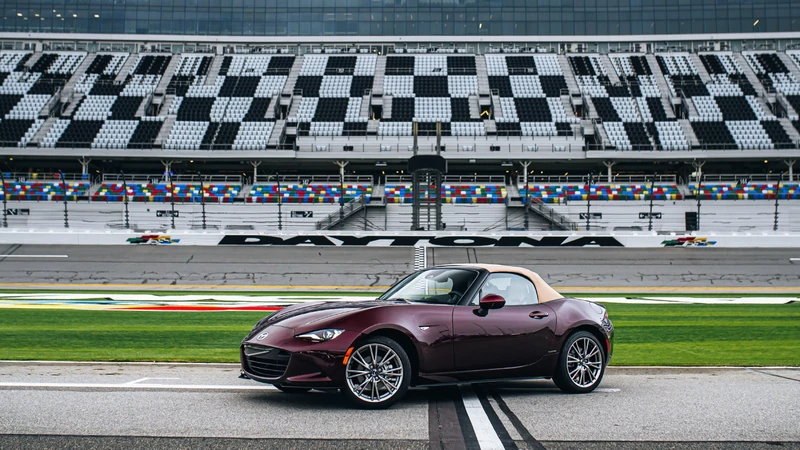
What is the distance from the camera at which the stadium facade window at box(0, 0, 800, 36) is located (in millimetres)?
61750

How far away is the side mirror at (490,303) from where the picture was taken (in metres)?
5.93

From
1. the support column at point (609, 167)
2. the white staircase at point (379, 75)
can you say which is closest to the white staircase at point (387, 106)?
the white staircase at point (379, 75)

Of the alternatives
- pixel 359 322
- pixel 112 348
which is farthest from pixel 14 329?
pixel 359 322

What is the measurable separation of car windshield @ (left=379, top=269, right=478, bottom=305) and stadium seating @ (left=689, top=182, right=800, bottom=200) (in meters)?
39.7

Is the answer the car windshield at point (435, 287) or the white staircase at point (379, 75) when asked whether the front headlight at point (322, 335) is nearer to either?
the car windshield at point (435, 287)

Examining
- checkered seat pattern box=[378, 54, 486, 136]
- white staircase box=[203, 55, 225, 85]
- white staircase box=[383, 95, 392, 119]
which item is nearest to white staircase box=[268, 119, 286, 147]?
checkered seat pattern box=[378, 54, 486, 136]

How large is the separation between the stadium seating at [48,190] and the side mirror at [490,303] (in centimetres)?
4048

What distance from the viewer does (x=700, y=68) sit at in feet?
186

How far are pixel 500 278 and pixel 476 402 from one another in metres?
1.28

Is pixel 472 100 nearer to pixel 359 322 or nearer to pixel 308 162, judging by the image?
pixel 308 162

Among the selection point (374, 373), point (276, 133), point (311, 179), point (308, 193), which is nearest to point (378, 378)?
point (374, 373)

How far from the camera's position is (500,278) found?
645 cm

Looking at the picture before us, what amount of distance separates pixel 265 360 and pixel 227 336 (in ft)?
17.3

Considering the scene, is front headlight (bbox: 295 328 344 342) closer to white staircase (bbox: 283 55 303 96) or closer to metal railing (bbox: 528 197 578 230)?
metal railing (bbox: 528 197 578 230)
